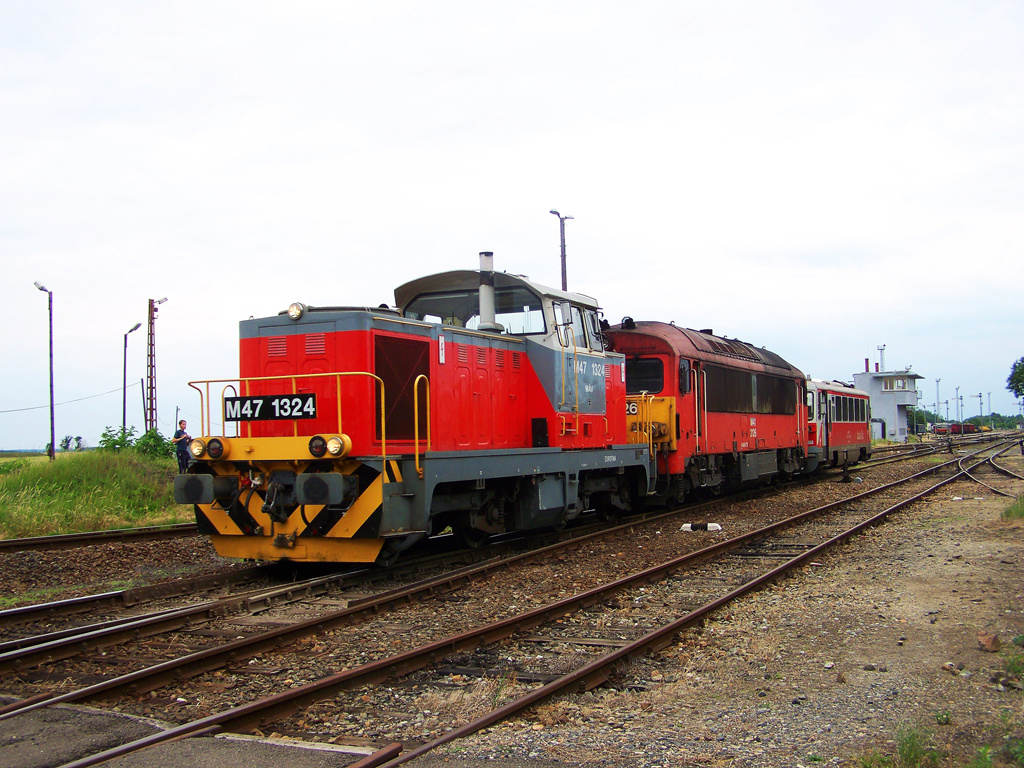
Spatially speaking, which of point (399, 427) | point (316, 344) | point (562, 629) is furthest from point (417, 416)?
point (562, 629)

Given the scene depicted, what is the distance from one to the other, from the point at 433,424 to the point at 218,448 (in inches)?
86.5

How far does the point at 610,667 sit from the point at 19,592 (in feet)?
20.2

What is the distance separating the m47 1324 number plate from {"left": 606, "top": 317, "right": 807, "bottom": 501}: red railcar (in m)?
7.01

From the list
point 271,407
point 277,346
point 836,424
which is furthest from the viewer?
point 836,424

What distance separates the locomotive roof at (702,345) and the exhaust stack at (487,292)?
5441 millimetres

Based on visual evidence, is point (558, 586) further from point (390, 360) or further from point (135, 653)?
point (135, 653)

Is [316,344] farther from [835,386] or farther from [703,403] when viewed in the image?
[835,386]

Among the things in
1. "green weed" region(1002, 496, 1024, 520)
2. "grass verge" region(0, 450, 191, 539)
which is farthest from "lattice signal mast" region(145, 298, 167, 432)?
"green weed" region(1002, 496, 1024, 520)

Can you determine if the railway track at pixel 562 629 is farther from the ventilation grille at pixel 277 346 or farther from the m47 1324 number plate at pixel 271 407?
the ventilation grille at pixel 277 346

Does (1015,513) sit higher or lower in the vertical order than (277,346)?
lower

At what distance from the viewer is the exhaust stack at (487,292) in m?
10.5

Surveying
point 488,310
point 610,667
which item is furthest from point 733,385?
point 610,667

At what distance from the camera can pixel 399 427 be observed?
8766 millimetres

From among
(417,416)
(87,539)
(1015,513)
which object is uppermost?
(417,416)
